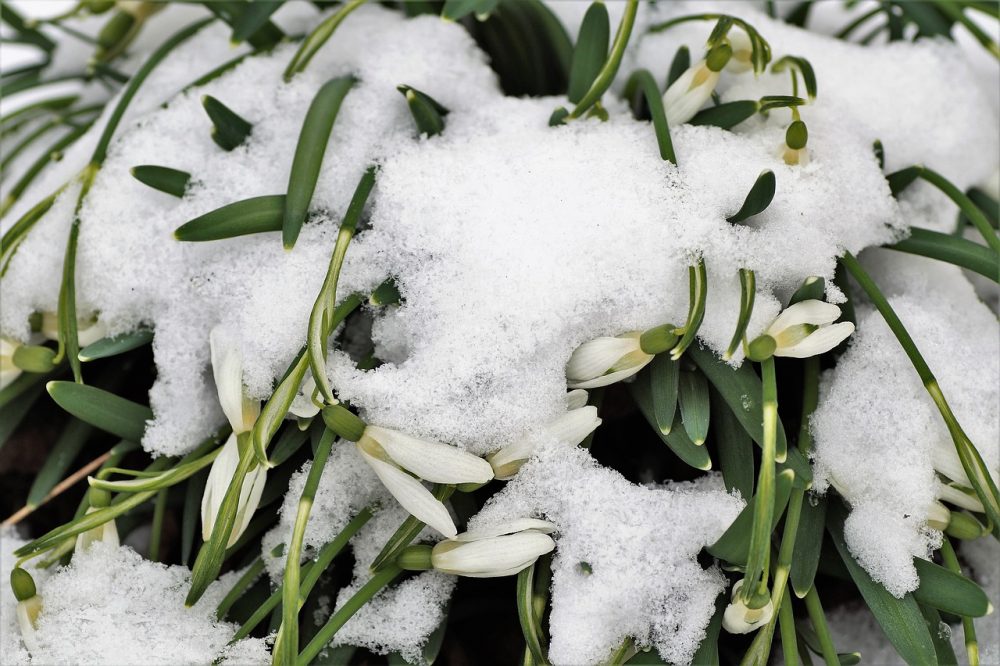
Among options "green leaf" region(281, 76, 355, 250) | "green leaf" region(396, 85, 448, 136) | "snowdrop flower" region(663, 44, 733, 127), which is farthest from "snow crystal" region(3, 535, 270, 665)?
"snowdrop flower" region(663, 44, 733, 127)

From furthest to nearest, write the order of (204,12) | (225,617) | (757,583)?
(204,12) < (225,617) < (757,583)

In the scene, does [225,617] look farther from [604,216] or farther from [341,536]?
[604,216]

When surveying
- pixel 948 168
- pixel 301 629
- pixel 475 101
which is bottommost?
pixel 301 629

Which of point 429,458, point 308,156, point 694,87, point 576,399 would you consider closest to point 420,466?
point 429,458

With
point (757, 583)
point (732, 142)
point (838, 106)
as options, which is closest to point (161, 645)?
point (757, 583)

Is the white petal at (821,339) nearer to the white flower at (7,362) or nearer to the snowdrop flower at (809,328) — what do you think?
the snowdrop flower at (809,328)

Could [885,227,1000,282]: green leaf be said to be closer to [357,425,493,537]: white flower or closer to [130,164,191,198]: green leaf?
[357,425,493,537]: white flower

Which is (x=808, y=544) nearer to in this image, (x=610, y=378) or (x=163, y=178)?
(x=610, y=378)
